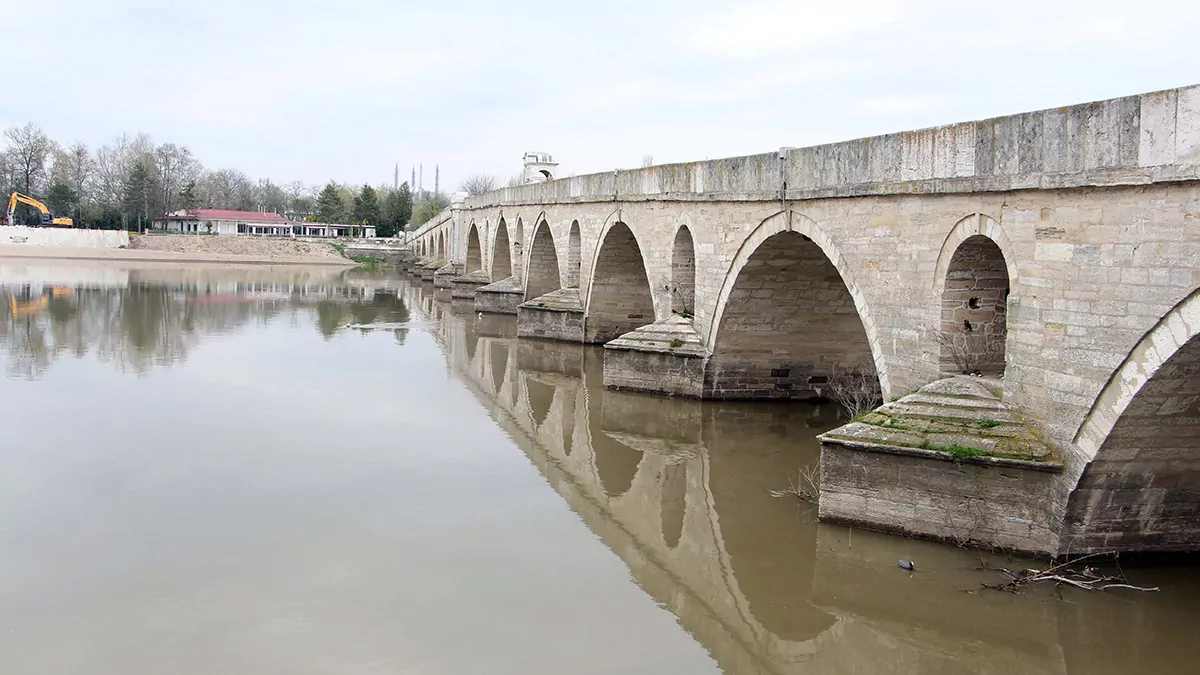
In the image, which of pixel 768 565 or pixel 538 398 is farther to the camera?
pixel 538 398

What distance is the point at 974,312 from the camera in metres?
8.09

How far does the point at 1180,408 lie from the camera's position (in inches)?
249

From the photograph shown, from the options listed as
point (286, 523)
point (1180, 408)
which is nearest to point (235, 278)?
point (286, 523)

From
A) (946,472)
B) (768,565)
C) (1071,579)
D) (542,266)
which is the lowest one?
(768,565)

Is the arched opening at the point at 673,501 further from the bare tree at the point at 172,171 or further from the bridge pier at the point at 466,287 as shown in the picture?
the bare tree at the point at 172,171

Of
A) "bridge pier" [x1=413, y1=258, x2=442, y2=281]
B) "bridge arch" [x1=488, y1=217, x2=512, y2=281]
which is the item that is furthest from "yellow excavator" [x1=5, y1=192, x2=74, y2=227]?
"bridge arch" [x1=488, y1=217, x2=512, y2=281]

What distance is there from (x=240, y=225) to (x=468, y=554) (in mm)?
65689

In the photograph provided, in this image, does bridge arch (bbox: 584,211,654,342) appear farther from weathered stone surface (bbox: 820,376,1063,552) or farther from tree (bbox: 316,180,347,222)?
tree (bbox: 316,180,347,222)

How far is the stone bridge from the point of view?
6105 millimetres

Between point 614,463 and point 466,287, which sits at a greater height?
point 466,287

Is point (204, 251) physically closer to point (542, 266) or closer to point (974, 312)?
point (542, 266)

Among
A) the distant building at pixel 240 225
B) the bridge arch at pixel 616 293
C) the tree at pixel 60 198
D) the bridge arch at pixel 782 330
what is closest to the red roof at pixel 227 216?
the distant building at pixel 240 225

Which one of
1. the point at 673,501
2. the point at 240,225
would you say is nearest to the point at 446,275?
the point at 673,501

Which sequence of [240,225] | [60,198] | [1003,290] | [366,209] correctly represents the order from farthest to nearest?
[366,209], [240,225], [60,198], [1003,290]
